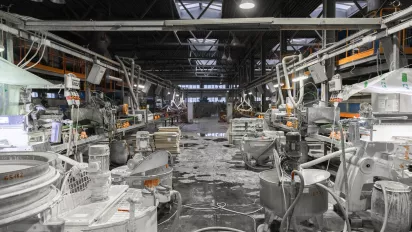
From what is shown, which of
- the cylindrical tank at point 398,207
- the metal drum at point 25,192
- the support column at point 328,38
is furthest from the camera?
the support column at point 328,38

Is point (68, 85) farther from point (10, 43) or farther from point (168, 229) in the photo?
point (168, 229)

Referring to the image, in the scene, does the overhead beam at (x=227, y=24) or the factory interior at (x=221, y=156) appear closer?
the factory interior at (x=221, y=156)

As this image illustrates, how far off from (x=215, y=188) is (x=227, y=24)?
3253 mm

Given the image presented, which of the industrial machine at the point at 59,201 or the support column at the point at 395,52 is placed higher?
the support column at the point at 395,52

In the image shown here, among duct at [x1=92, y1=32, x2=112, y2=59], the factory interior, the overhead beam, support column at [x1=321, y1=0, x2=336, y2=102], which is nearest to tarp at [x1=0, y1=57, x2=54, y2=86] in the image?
the factory interior

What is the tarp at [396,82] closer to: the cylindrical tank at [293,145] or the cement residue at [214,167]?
the cylindrical tank at [293,145]

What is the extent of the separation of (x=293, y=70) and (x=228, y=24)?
454cm

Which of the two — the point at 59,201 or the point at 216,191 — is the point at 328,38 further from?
the point at 59,201

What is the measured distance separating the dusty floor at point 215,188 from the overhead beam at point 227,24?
318cm

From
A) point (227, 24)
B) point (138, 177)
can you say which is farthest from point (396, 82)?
point (138, 177)

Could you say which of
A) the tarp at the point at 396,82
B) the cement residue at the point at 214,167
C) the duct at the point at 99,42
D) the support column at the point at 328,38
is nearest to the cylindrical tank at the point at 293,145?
the tarp at the point at 396,82

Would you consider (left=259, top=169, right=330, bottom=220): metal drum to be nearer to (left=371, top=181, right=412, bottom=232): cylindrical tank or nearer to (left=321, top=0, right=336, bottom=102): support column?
(left=371, top=181, right=412, bottom=232): cylindrical tank

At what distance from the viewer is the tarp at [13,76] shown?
3671mm

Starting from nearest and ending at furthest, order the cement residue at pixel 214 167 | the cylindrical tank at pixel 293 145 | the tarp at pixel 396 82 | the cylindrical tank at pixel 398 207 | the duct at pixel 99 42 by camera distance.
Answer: the cylindrical tank at pixel 398 207
the cylindrical tank at pixel 293 145
the tarp at pixel 396 82
the cement residue at pixel 214 167
the duct at pixel 99 42
